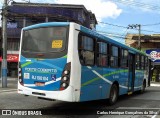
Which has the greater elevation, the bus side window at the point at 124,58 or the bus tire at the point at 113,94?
the bus side window at the point at 124,58

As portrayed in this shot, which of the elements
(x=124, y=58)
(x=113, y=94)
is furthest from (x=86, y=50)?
(x=124, y=58)

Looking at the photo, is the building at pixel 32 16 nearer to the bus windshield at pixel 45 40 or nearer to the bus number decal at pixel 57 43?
the bus windshield at pixel 45 40

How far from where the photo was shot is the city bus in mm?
10883

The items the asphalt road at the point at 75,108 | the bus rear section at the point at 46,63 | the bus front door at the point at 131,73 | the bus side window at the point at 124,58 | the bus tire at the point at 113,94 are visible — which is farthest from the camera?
the bus front door at the point at 131,73

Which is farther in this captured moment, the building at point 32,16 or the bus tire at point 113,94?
the building at point 32,16

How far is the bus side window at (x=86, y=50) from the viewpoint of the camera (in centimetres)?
1130

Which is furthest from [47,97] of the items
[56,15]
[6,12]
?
[56,15]

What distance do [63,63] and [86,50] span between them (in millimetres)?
1120

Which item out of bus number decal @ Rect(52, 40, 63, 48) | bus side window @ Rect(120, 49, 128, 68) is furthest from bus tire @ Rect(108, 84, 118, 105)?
bus number decal @ Rect(52, 40, 63, 48)

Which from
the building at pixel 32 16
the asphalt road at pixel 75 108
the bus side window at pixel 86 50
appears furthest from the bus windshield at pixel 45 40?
the building at pixel 32 16

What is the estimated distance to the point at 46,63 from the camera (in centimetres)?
1129

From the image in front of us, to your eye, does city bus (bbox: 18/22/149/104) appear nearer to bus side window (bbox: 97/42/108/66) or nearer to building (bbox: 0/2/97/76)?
bus side window (bbox: 97/42/108/66)

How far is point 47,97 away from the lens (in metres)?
11.1

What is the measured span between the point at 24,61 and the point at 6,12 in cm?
1474
